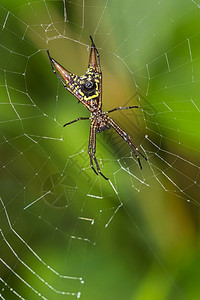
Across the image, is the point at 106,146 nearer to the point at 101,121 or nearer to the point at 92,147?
the point at 92,147

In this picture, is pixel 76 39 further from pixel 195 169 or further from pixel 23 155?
pixel 195 169

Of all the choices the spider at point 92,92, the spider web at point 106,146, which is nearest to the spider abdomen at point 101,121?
the spider at point 92,92

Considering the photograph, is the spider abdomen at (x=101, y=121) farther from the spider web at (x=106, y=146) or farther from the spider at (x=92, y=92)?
the spider web at (x=106, y=146)

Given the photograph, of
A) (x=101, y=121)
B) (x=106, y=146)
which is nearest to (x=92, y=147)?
(x=106, y=146)

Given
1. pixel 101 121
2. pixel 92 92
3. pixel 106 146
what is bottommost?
pixel 106 146

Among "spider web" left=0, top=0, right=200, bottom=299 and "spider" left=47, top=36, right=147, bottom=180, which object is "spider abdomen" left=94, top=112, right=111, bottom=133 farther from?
"spider web" left=0, top=0, right=200, bottom=299

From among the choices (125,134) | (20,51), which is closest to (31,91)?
(20,51)
